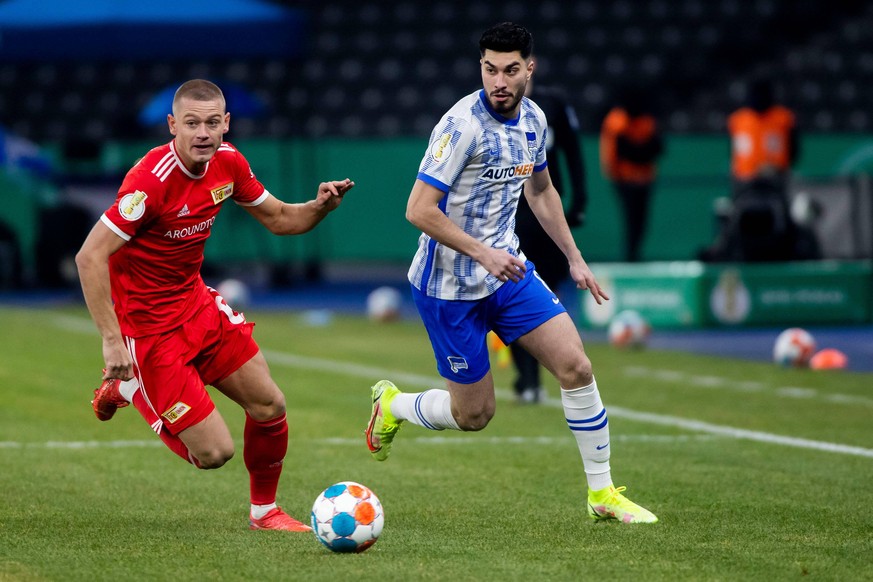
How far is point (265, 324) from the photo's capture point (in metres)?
16.4

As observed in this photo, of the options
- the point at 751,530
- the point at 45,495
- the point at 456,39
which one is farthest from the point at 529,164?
the point at 456,39

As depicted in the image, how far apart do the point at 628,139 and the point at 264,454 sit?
13510 mm

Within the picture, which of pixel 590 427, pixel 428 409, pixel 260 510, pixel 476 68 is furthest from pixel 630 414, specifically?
pixel 476 68

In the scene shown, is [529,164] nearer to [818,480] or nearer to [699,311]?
[818,480]

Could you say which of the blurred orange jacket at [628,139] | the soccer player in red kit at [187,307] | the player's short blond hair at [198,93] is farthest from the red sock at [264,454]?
the blurred orange jacket at [628,139]

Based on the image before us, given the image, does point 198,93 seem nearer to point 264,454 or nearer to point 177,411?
point 177,411

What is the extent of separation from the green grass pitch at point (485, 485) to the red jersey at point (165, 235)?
2.83 feet

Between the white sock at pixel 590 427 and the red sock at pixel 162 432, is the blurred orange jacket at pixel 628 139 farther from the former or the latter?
the red sock at pixel 162 432

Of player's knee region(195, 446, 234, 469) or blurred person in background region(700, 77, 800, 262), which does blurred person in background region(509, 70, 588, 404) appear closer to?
player's knee region(195, 446, 234, 469)

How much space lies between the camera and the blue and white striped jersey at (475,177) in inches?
241

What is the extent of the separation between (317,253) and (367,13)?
486cm

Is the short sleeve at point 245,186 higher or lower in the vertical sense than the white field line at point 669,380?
higher

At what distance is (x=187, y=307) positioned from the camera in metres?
6.26

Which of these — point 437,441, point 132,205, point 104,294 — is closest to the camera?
point 104,294
